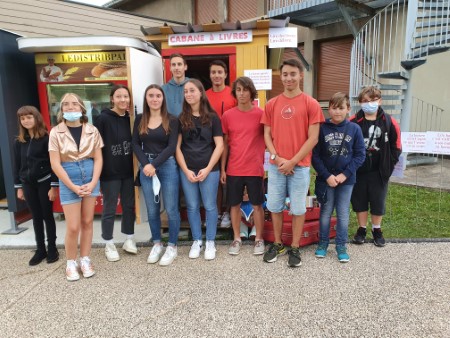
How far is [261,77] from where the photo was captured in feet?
13.8

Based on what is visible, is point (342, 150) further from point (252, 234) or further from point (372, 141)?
point (252, 234)

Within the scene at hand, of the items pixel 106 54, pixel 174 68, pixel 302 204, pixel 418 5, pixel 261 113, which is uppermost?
pixel 418 5

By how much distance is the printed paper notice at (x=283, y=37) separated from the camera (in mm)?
4047

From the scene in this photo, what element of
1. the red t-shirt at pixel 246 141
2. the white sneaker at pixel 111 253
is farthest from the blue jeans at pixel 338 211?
the white sneaker at pixel 111 253

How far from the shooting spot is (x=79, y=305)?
2.71 meters

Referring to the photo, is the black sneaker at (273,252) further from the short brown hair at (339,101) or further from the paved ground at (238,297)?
the short brown hair at (339,101)

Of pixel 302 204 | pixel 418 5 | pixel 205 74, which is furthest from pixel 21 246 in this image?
pixel 418 5

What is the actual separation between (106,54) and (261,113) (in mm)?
2335

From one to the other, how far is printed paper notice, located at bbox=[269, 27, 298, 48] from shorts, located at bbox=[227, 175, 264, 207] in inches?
68.4

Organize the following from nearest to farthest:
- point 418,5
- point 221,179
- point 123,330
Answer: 1. point 123,330
2. point 221,179
3. point 418,5

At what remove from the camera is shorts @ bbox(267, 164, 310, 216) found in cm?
321

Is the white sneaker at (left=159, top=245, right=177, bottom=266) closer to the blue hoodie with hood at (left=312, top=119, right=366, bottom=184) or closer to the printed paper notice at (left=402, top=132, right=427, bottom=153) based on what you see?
the blue hoodie with hood at (left=312, top=119, right=366, bottom=184)

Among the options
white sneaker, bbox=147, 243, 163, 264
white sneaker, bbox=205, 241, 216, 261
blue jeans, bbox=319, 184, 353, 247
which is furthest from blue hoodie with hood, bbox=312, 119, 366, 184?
white sneaker, bbox=147, 243, 163, 264

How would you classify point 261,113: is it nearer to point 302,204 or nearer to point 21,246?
point 302,204
